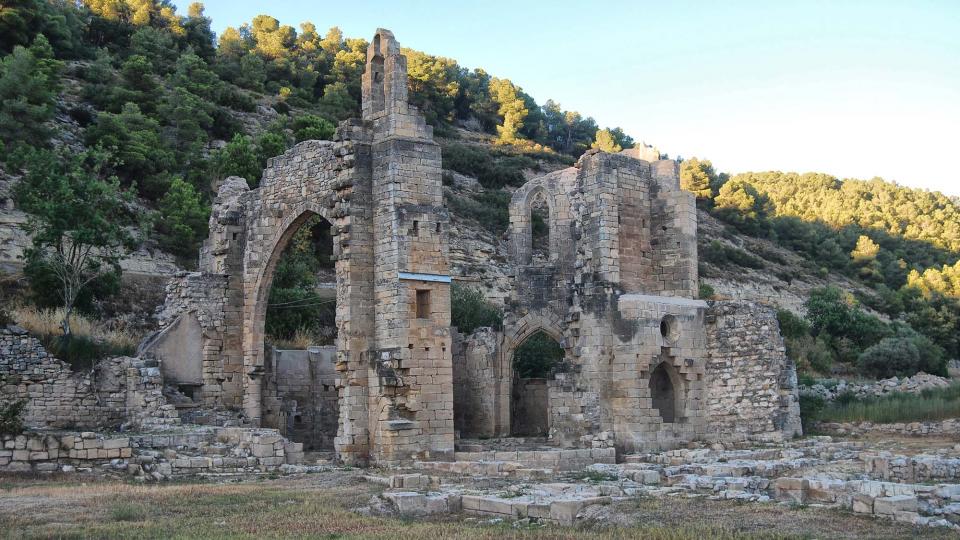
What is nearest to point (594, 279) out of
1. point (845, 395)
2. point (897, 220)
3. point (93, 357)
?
point (845, 395)

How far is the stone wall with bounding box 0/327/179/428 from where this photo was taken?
18.5 metres

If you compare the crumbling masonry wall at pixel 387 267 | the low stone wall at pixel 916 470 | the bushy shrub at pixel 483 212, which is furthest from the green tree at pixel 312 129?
the low stone wall at pixel 916 470

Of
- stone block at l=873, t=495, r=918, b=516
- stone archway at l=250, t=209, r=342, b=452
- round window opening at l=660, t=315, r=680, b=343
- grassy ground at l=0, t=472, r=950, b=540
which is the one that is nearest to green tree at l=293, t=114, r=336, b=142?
stone archway at l=250, t=209, r=342, b=452

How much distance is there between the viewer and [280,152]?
37.2 m

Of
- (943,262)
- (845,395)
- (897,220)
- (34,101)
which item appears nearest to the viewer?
(845,395)

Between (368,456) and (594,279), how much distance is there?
5.82 m

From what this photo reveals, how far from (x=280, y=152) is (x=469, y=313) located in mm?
11458

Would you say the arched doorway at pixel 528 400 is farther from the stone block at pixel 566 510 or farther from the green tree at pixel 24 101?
the green tree at pixel 24 101

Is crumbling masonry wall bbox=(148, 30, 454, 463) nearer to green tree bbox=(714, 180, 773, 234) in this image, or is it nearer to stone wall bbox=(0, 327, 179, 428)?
stone wall bbox=(0, 327, 179, 428)

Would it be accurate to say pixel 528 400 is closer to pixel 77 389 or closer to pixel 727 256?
pixel 77 389

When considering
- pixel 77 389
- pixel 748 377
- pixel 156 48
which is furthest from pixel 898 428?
pixel 156 48

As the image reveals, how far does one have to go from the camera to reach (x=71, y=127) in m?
38.6

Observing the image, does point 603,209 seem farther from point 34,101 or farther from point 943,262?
point 943,262

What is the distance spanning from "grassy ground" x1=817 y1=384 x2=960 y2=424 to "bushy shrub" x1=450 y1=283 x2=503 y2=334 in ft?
35.2
